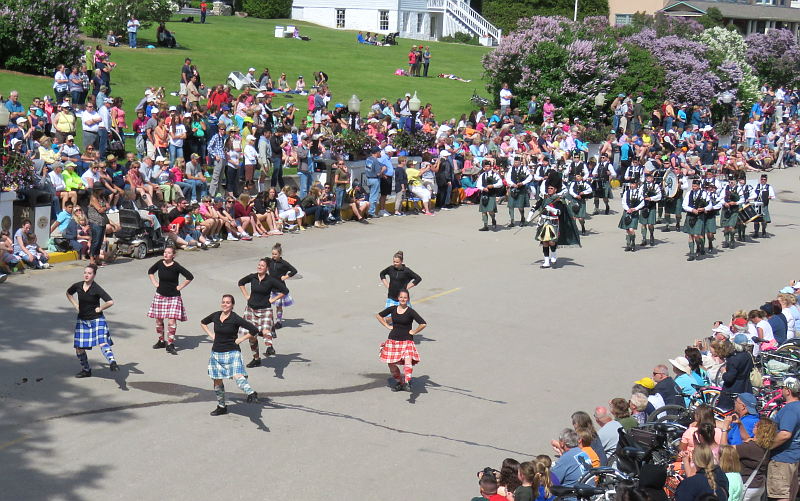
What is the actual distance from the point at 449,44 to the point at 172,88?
31202 millimetres

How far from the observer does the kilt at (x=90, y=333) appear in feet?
46.2

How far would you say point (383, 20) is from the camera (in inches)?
2692

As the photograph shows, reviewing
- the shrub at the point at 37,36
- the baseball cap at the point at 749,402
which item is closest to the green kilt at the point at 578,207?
the baseball cap at the point at 749,402

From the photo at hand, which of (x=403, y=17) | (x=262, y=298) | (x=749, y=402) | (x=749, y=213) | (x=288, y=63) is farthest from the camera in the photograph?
(x=403, y=17)

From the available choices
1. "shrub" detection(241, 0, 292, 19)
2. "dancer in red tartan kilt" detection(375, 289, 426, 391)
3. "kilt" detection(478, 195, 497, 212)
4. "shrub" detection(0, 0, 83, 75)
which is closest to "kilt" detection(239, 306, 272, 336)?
"dancer in red tartan kilt" detection(375, 289, 426, 391)

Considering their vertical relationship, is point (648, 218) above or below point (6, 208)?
below

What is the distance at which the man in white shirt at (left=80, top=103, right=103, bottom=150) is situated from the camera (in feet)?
79.9

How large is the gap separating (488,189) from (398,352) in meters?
11.6

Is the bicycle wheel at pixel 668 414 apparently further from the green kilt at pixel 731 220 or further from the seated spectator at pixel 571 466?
the green kilt at pixel 731 220

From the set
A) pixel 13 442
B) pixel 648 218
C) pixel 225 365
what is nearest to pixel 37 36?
pixel 648 218

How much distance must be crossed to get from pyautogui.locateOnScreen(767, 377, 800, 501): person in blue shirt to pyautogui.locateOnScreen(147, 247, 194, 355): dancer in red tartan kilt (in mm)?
8491

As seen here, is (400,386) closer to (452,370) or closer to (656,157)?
(452,370)

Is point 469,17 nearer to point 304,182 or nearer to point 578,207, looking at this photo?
point 304,182

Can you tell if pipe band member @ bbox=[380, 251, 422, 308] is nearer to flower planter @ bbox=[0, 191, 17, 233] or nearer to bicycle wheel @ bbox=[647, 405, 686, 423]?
bicycle wheel @ bbox=[647, 405, 686, 423]
